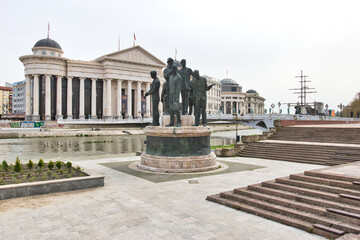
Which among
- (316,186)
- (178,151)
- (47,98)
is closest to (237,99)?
(47,98)

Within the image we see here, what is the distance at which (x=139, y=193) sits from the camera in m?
10.3

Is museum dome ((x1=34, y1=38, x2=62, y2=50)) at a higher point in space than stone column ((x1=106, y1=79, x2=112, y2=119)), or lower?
higher

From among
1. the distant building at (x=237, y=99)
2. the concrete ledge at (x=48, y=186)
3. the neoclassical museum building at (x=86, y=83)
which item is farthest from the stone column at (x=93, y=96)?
the distant building at (x=237, y=99)

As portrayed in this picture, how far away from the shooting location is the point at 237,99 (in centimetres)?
15025

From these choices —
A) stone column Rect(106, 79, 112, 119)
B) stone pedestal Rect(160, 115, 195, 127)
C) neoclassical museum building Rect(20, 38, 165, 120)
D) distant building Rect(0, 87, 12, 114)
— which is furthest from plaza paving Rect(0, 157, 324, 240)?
distant building Rect(0, 87, 12, 114)

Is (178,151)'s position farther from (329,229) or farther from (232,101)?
(232,101)

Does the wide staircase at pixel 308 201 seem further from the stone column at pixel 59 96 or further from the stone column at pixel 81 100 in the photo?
the stone column at pixel 81 100

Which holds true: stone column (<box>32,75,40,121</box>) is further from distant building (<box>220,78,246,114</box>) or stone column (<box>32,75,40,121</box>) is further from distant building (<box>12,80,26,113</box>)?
distant building (<box>220,78,246,114</box>)

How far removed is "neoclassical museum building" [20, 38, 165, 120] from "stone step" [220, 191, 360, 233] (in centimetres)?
7194

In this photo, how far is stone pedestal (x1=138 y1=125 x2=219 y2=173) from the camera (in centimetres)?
1436

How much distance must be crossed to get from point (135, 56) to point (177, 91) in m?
74.5

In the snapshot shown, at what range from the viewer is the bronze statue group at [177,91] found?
15.1 m

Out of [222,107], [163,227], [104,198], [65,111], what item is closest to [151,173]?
[104,198]

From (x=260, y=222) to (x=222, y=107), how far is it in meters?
145
